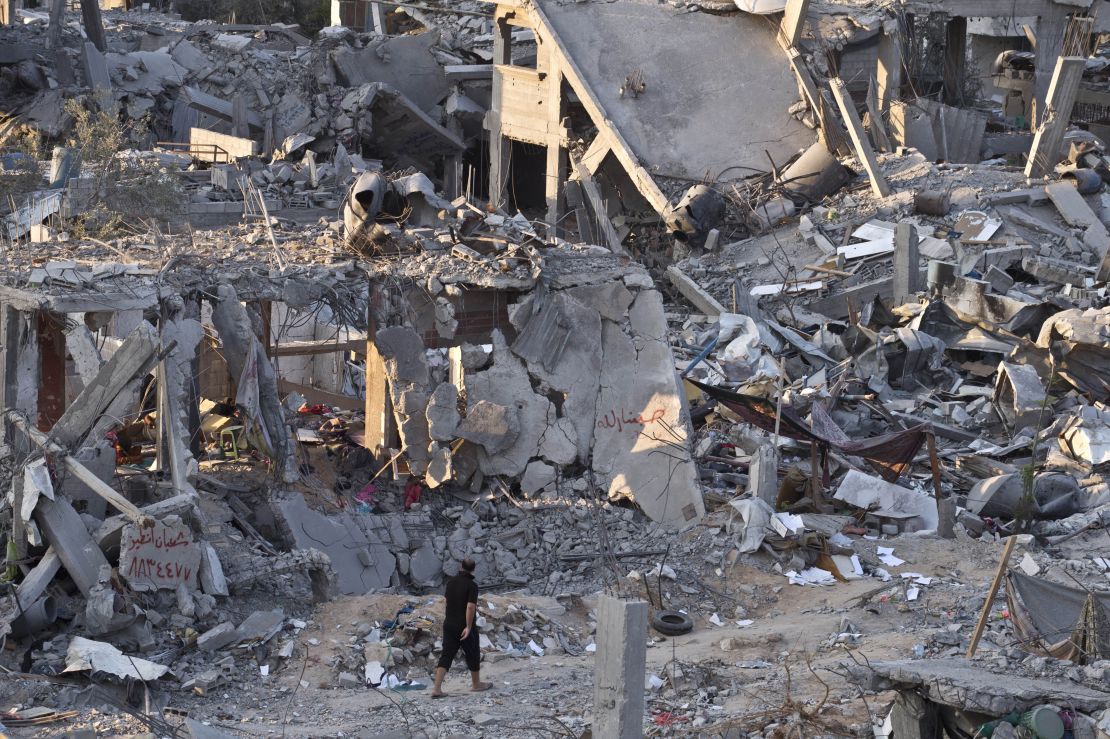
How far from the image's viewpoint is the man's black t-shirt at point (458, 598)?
8039 millimetres

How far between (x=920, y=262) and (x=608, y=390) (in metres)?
7.03

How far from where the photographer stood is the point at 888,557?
10.6m

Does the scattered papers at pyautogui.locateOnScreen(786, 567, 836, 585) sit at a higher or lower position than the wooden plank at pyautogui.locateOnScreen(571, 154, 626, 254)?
lower

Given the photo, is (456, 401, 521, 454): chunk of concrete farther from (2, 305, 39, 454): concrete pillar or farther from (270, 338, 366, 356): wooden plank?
(2, 305, 39, 454): concrete pillar

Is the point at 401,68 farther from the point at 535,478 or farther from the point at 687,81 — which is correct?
the point at 535,478

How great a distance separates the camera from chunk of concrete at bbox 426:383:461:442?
36.5ft

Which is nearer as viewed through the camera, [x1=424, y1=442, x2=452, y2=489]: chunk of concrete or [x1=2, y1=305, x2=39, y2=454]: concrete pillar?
[x1=2, y1=305, x2=39, y2=454]: concrete pillar

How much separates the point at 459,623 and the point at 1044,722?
316 cm

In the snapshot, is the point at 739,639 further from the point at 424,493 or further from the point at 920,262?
the point at 920,262

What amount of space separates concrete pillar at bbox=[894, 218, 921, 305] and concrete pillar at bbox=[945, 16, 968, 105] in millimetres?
8183

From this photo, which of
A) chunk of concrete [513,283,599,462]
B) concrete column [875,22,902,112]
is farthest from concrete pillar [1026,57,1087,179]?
chunk of concrete [513,283,599,462]

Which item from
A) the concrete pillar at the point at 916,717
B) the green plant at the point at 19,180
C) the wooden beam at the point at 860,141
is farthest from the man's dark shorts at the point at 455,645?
the wooden beam at the point at 860,141

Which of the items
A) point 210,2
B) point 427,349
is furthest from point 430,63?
point 427,349

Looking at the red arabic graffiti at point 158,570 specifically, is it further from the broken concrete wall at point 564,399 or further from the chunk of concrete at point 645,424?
the chunk of concrete at point 645,424
